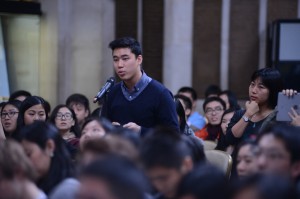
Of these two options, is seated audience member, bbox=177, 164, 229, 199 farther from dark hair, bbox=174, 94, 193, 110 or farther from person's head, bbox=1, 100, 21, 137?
dark hair, bbox=174, 94, 193, 110

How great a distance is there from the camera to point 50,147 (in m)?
4.84

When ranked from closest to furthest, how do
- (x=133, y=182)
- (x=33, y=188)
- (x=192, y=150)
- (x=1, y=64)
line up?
Result: (x=133, y=182) → (x=33, y=188) → (x=192, y=150) → (x=1, y=64)

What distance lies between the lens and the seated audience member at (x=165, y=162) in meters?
3.83

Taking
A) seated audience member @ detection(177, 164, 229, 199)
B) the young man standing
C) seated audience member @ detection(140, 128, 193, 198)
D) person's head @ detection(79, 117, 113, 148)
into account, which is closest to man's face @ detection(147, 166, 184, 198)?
seated audience member @ detection(140, 128, 193, 198)

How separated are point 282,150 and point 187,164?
0.57 meters

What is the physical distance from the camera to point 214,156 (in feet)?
20.7

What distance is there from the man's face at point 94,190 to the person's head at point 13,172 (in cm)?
89

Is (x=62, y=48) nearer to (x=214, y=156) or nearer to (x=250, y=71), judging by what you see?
(x=250, y=71)

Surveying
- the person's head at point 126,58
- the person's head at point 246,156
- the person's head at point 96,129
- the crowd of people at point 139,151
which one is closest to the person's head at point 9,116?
the crowd of people at point 139,151

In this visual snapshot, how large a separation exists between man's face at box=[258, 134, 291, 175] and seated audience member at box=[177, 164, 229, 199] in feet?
2.20

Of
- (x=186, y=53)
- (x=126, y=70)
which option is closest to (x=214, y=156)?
(x=126, y=70)

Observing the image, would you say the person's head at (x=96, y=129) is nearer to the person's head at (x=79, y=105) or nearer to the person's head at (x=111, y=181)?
the person's head at (x=111, y=181)

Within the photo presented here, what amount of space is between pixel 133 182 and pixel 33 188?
1.22 m

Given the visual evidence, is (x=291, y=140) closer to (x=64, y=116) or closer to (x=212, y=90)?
(x=64, y=116)
